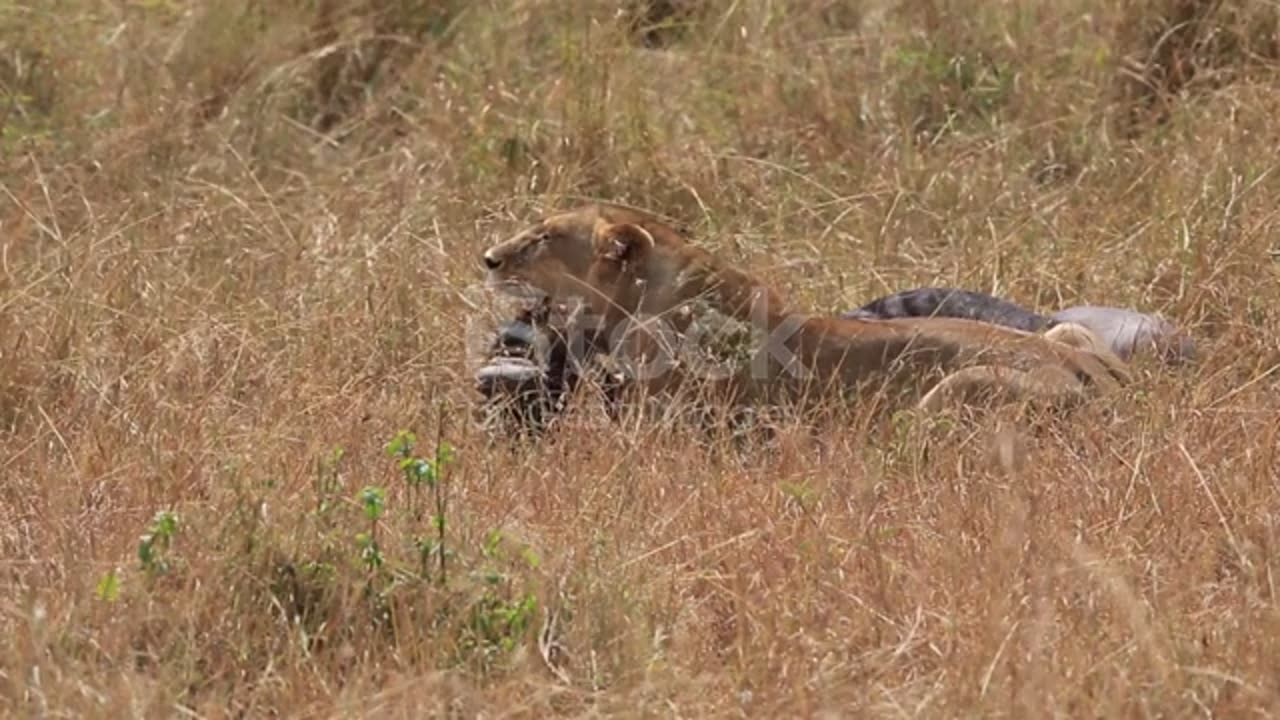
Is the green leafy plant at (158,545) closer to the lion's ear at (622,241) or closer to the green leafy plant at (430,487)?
the green leafy plant at (430,487)

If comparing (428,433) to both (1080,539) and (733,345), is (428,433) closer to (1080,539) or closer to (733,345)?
(733,345)

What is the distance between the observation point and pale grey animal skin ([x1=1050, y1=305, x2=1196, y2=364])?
6262 millimetres

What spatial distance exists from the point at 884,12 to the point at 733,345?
275 cm

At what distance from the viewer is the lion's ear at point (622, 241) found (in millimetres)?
6465

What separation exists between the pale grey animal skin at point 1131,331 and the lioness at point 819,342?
74 millimetres

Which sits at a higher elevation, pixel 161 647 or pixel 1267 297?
pixel 161 647

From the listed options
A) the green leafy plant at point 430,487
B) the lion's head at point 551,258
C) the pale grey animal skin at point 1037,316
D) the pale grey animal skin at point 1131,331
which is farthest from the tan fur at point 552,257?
the green leafy plant at point 430,487

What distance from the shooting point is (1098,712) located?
414 cm

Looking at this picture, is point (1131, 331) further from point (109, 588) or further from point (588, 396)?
point (109, 588)

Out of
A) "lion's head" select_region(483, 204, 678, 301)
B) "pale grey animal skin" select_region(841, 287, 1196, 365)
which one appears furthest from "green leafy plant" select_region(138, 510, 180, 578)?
"pale grey animal skin" select_region(841, 287, 1196, 365)

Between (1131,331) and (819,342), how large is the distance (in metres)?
0.77

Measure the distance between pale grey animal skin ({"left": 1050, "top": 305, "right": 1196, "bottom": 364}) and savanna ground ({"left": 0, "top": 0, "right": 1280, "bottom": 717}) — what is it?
0.10 m

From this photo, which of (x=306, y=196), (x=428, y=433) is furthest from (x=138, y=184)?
(x=428, y=433)

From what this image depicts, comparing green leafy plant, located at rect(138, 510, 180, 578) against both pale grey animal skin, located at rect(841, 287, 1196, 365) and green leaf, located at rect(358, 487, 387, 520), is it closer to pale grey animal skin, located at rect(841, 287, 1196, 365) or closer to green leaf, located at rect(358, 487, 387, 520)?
green leaf, located at rect(358, 487, 387, 520)
